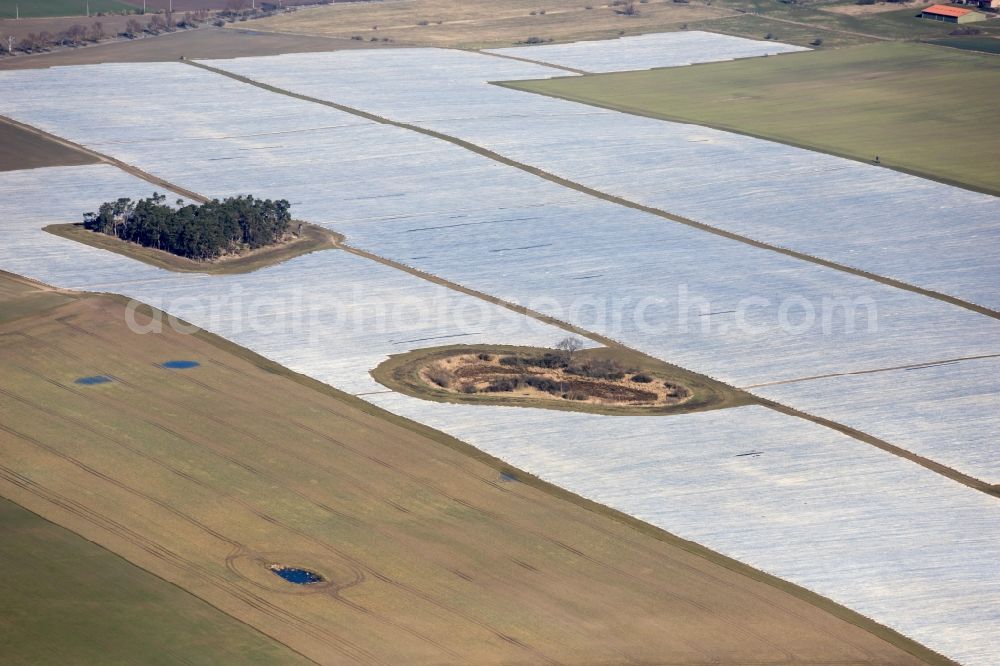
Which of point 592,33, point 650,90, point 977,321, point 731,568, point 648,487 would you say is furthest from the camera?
point 592,33

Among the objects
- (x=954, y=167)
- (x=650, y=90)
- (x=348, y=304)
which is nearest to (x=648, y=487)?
(x=348, y=304)

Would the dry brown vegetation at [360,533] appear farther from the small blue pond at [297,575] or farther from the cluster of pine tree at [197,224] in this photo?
the cluster of pine tree at [197,224]

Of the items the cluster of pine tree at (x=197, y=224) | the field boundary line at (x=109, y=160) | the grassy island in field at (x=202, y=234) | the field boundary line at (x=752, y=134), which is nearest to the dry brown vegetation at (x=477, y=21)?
the field boundary line at (x=752, y=134)

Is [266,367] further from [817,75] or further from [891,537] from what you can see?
[817,75]

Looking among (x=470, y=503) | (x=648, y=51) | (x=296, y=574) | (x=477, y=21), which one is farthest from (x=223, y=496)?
(x=477, y=21)

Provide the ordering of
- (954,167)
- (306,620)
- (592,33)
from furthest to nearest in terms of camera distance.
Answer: (592,33), (954,167), (306,620)

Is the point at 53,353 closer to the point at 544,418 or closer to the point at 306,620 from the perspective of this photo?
the point at 544,418

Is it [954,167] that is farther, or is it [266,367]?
[954,167]
